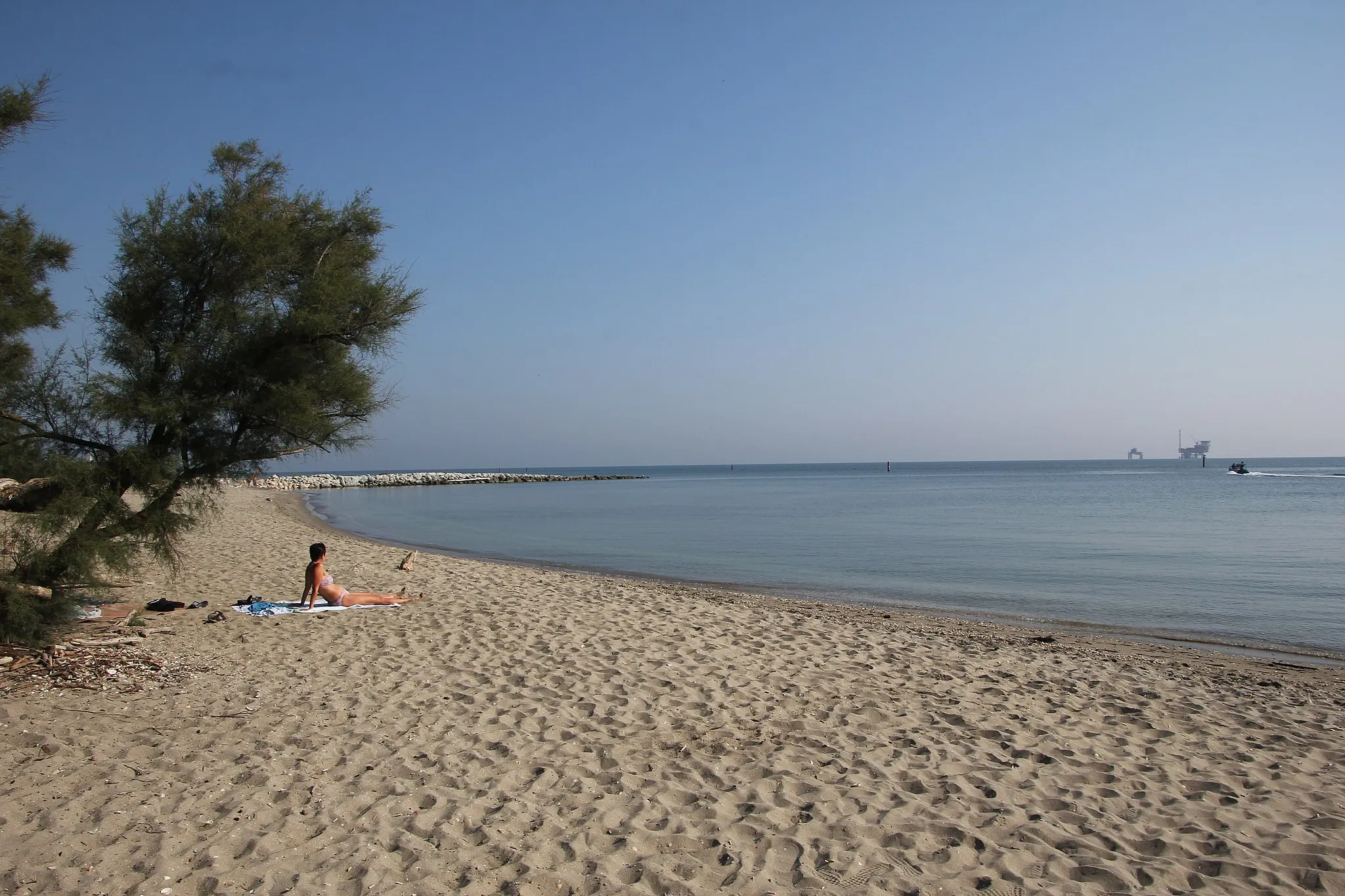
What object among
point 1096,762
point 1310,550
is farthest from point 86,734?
point 1310,550

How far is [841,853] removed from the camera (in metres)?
4.32

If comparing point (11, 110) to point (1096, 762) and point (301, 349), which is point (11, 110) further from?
point (1096, 762)

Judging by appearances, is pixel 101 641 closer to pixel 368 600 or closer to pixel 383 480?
pixel 368 600

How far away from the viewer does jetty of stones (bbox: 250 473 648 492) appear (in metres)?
71.4

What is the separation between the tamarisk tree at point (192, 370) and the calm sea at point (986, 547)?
9.98m

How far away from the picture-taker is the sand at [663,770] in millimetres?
4145

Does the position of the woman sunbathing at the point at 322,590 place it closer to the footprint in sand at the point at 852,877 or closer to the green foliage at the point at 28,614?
the green foliage at the point at 28,614

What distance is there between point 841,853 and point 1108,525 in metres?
30.4

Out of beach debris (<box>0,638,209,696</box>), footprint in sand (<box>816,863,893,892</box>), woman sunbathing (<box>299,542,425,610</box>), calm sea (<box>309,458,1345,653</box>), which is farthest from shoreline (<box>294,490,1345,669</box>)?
beach debris (<box>0,638,209,696</box>)

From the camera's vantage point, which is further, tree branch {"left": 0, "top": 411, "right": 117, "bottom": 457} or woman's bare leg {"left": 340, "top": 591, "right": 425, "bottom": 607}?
woman's bare leg {"left": 340, "top": 591, "right": 425, "bottom": 607}

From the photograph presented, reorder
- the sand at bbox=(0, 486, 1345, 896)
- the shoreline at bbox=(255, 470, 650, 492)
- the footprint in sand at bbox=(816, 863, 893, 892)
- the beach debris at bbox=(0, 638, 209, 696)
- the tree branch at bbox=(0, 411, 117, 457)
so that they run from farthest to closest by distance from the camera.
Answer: the shoreline at bbox=(255, 470, 650, 492) → the tree branch at bbox=(0, 411, 117, 457) → the beach debris at bbox=(0, 638, 209, 696) → the sand at bbox=(0, 486, 1345, 896) → the footprint in sand at bbox=(816, 863, 893, 892)

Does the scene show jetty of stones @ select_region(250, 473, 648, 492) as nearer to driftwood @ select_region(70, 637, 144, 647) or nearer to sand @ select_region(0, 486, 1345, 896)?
driftwood @ select_region(70, 637, 144, 647)

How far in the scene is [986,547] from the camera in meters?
23.3

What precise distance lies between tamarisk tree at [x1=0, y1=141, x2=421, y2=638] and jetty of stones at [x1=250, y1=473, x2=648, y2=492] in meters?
57.4
